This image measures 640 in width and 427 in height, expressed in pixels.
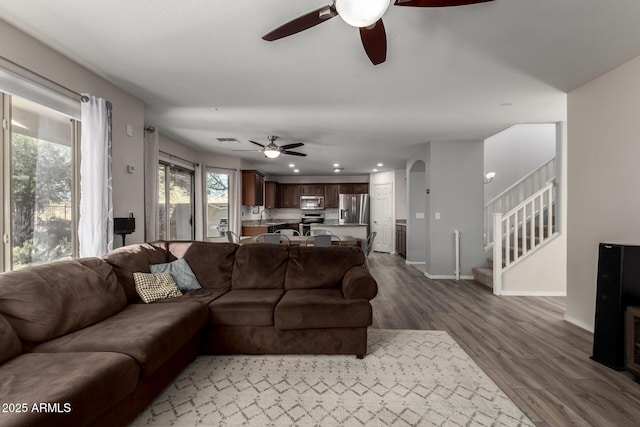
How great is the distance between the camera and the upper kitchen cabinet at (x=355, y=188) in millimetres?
9266

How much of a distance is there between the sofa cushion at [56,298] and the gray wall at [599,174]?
4.36m

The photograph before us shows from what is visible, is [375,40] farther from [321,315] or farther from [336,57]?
[321,315]

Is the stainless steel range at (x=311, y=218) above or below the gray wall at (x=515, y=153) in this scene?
below

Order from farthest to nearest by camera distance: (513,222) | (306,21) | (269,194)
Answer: (269,194) → (513,222) → (306,21)

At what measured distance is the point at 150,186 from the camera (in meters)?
3.67

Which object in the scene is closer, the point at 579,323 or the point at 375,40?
the point at 375,40

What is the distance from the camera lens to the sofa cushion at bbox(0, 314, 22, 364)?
1471mm

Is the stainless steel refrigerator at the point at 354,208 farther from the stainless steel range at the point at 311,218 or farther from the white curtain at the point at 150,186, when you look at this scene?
the white curtain at the point at 150,186

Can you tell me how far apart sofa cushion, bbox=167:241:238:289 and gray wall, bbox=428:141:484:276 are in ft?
12.7

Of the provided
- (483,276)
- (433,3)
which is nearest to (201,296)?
(433,3)

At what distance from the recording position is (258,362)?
235cm

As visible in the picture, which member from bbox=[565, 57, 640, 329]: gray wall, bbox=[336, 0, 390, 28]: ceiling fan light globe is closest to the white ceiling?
bbox=[565, 57, 640, 329]: gray wall

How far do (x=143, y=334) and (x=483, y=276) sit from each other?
4.91m

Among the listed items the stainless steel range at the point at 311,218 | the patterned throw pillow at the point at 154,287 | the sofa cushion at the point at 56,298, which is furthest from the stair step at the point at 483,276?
the stainless steel range at the point at 311,218
